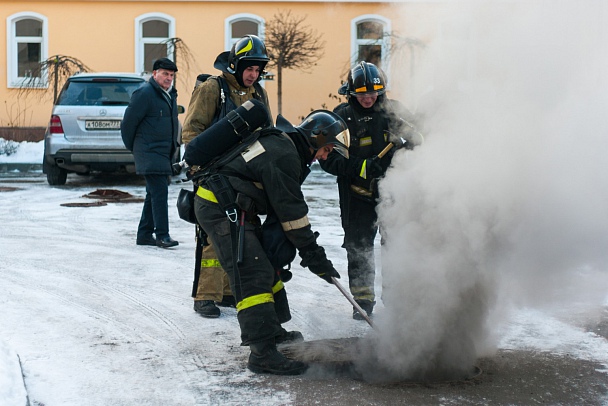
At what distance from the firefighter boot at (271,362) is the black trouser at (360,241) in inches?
53.1

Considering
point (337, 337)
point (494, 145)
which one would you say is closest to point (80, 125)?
point (337, 337)

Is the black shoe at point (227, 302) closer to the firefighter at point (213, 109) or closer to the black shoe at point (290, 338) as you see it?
the firefighter at point (213, 109)

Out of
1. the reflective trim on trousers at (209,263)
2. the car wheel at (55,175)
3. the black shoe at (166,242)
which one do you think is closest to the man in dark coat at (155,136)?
the black shoe at (166,242)

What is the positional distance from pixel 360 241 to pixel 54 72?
52.4 feet

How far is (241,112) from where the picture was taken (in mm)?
4957

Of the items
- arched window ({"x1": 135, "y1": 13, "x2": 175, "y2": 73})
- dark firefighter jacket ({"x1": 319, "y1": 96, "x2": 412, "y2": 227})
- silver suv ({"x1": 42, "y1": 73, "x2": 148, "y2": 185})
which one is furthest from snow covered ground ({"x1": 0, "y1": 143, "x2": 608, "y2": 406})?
arched window ({"x1": 135, "y1": 13, "x2": 175, "y2": 73})

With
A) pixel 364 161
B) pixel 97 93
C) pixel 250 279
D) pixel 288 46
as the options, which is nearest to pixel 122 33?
pixel 288 46

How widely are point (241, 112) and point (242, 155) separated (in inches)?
9.8

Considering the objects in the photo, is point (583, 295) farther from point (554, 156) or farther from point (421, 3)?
point (421, 3)

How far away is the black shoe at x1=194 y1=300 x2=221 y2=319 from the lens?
6059 mm

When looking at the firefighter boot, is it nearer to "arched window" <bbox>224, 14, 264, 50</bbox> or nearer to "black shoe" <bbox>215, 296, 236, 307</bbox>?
"black shoe" <bbox>215, 296, 236, 307</bbox>

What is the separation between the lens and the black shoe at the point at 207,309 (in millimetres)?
6059

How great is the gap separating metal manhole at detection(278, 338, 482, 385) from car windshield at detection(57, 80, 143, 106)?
9443 millimetres

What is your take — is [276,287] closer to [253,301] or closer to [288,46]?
[253,301]
